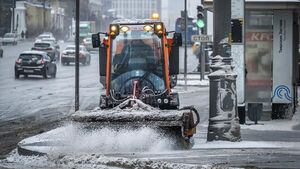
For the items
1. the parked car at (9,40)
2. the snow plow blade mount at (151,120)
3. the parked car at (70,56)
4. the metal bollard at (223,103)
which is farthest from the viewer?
the parked car at (9,40)

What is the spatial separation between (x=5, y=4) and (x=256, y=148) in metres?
79.5

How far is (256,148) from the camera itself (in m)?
12.3

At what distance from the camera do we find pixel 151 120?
12867 millimetres

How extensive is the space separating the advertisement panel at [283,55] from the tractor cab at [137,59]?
3.98 m

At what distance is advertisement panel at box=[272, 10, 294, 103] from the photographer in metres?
18.3

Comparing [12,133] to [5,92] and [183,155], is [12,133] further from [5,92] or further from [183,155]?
[5,92]

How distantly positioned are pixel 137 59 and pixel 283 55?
468 cm

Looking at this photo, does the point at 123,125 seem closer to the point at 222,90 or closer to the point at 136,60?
the point at 222,90

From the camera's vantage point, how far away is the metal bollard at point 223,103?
12859 mm

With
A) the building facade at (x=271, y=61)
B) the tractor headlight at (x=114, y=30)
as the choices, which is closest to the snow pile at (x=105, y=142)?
the tractor headlight at (x=114, y=30)

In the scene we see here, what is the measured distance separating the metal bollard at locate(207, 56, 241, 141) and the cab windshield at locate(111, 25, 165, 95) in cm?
266

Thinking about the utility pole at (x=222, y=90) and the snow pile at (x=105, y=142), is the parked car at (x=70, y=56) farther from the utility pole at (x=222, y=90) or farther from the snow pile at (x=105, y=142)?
the utility pole at (x=222, y=90)

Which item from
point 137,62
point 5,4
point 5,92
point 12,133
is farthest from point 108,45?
point 5,4

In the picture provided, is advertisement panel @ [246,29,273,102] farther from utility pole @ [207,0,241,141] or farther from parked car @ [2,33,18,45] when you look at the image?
parked car @ [2,33,18,45]
